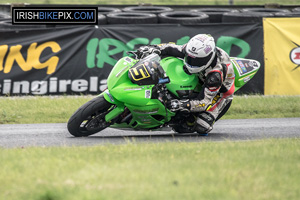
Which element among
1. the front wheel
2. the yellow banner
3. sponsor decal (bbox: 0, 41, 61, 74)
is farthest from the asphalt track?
sponsor decal (bbox: 0, 41, 61, 74)

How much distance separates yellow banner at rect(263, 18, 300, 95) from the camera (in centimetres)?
1145

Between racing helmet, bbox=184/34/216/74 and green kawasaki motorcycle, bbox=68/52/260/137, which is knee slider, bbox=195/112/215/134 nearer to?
green kawasaki motorcycle, bbox=68/52/260/137

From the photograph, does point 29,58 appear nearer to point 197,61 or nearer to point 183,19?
point 183,19

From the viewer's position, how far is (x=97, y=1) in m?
18.5

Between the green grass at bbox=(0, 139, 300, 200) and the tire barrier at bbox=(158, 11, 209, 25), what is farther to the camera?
the tire barrier at bbox=(158, 11, 209, 25)

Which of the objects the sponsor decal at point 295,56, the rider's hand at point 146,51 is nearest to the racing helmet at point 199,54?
the rider's hand at point 146,51

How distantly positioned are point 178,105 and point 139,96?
1.78ft

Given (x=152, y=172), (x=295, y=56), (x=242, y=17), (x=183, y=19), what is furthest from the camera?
(x=242, y=17)

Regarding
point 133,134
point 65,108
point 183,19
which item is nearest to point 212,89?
point 133,134

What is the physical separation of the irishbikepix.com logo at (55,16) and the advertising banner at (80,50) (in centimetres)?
124

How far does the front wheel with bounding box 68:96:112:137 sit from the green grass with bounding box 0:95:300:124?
1.97 meters

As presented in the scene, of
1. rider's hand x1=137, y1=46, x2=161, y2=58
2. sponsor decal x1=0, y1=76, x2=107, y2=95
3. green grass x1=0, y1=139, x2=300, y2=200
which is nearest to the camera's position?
green grass x1=0, y1=139, x2=300, y2=200

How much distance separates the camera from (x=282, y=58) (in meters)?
11.5

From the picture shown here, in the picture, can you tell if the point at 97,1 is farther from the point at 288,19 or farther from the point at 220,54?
the point at 220,54
